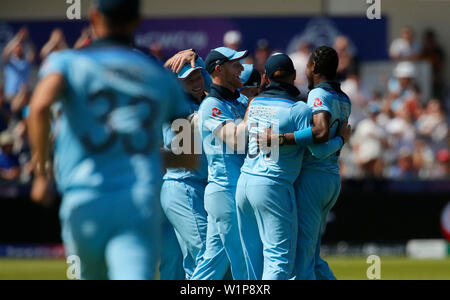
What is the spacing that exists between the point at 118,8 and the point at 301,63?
42.0 feet

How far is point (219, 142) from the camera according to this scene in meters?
7.30

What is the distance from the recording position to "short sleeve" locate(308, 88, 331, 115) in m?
7.18

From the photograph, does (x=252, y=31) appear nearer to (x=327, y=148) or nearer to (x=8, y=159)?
(x=8, y=159)

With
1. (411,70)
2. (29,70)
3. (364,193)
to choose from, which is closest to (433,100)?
(411,70)

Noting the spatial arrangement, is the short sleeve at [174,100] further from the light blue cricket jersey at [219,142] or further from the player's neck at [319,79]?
the player's neck at [319,79]

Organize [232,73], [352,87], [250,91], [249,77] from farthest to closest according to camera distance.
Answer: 1. [352,87]
2. [250,91]
3. [249,77]
4. [232,73]

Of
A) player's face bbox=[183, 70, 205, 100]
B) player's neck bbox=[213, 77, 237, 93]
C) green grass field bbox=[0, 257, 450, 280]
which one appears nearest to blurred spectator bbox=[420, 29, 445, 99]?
green grass field bbox=[0, 257, 450, 280]

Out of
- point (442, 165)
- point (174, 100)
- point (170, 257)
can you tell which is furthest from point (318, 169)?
point (442, 165)

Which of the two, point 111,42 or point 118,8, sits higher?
point 118,8

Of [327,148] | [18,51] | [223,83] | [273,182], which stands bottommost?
[273,182]

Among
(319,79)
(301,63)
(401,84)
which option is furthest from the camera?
(401,84)

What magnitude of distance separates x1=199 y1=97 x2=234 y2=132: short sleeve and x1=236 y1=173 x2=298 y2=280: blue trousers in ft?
1.64

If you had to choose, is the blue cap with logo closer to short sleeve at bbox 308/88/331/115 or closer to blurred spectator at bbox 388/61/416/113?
short sleeve at bbox 308/88/331/115
